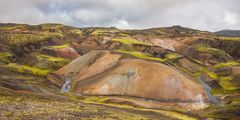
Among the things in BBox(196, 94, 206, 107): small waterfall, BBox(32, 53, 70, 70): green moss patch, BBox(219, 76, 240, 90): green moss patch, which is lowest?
BBox(196, 94, 206, 107): small waterfall

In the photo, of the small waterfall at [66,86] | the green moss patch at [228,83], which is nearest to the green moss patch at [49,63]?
the small waterfall at [66,86]

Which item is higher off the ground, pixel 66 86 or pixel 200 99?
pixel 66 86

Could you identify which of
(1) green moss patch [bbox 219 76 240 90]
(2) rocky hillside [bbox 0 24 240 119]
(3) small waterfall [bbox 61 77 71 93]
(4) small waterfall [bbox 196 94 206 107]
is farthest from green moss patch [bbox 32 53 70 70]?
(4) small waterfall [bbox 196 94 206 107]

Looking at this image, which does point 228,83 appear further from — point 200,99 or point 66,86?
point 66,86

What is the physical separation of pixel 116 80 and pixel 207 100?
3207 cm

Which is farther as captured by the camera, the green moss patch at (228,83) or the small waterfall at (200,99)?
the green moss patch at (228,83)

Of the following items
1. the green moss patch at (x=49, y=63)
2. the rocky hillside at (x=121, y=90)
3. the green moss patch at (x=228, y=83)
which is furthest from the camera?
the green moss patch at (x=49, y=63)

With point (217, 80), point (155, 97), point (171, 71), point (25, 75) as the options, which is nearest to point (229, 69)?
point (217, 80)

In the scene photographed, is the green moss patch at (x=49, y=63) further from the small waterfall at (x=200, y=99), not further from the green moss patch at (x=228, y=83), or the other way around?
the small waterfall at (x=200, y=99)

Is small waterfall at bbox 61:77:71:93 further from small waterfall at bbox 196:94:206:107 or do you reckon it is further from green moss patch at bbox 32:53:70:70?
small waterfall at bbox 196:94:206:107

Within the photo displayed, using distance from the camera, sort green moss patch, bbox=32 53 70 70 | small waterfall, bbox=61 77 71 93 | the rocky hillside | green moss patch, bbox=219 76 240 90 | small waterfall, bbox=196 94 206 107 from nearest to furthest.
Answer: the rocky hillside, small waterfall, bbox=196 94 206 107, small waterfall, bbox=61 77 71 93, green moss patch, bbox=219 76 240 90, green moss patch, bbox=32 53 70 70

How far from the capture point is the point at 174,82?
12275 cm

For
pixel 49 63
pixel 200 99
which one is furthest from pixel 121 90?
pixel 49 63

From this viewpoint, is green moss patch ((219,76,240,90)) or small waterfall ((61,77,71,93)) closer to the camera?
small waterfall ((61,77,71,93))
